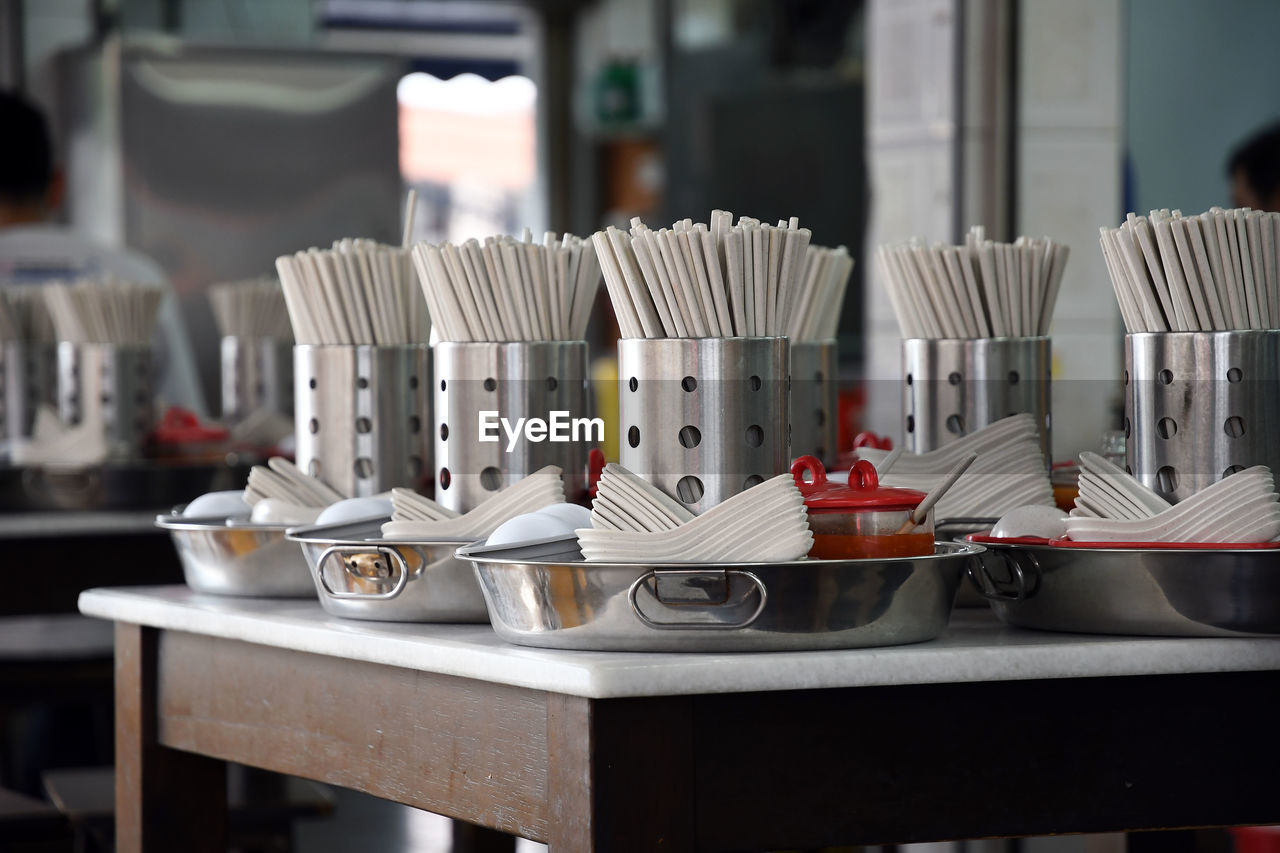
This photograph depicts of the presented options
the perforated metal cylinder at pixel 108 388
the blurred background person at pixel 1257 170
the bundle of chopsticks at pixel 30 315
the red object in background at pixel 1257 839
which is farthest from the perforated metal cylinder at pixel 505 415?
the blurred background person at pixel 1257 170

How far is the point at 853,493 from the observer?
122 cm

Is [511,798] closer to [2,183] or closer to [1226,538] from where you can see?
[1226,538]

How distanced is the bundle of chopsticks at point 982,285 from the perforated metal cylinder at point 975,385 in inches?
0.5

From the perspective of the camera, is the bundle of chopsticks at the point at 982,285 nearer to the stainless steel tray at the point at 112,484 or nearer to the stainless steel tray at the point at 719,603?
the stainless steel tray at the point at 719,603

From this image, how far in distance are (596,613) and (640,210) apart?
7194mm

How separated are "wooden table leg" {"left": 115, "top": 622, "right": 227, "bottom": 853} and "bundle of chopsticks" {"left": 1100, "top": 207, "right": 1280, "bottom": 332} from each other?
0.89 m

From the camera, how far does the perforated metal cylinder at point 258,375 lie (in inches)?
115

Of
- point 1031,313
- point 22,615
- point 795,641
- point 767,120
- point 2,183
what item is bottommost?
point 22,615

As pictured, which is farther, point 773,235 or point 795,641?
point 773,235

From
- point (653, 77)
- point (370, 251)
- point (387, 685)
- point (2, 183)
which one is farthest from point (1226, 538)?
point (653, 77)

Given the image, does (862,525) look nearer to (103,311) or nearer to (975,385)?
(975,385)

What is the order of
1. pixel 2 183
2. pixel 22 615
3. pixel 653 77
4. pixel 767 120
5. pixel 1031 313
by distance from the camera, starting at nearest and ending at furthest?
pixel 1031 313
pixel 22 615
pixel 2 183
pixel 767 120
pixel 653 77

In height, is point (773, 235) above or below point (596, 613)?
above

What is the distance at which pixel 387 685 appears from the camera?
1290 millimetres
